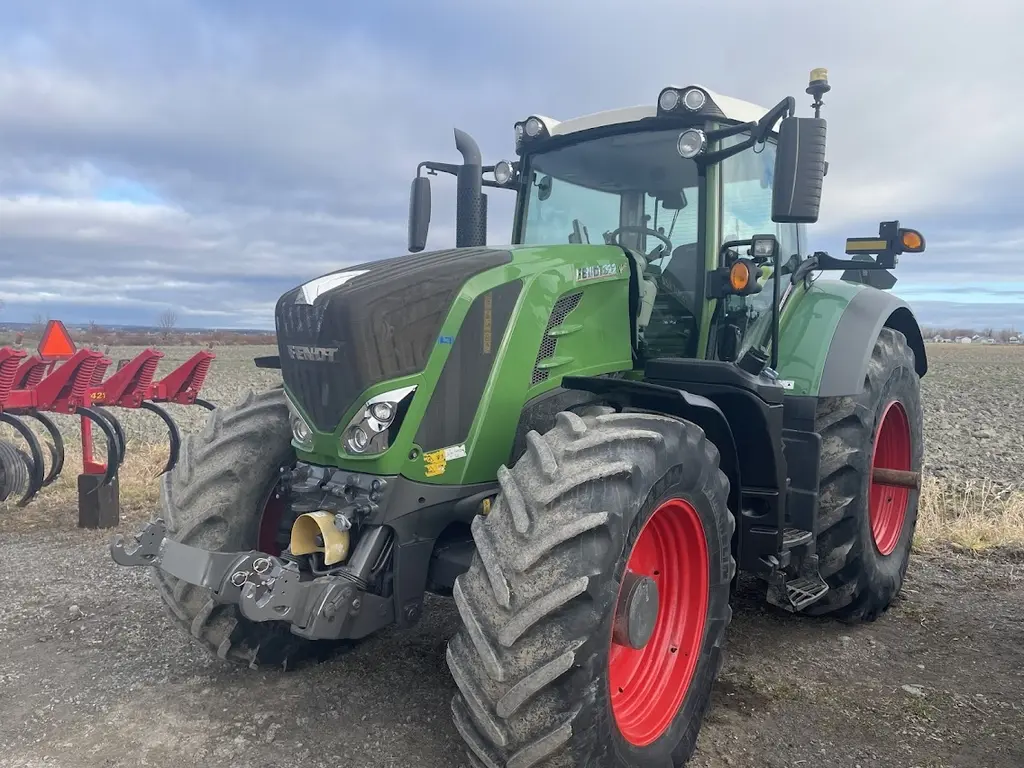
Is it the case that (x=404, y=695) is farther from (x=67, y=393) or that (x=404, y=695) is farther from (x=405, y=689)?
(x=67, y=393)

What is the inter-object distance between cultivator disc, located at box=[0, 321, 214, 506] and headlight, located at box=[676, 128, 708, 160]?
4.61m

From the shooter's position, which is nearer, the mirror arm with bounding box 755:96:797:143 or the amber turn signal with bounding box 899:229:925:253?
the mirror arm with bounding box 755:96:797:143

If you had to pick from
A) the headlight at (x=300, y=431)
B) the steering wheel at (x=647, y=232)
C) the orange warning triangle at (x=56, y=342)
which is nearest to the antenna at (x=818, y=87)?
the steering wheel at (x=647, y=232)

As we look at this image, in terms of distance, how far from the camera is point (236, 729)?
3133 millimetres

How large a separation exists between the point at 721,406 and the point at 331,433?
1702 millimetres

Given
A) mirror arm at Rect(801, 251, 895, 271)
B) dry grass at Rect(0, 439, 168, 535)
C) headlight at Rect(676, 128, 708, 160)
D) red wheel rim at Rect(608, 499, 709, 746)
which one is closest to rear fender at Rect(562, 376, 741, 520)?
red wheel rim at Rect(608, 499, 709, 746)

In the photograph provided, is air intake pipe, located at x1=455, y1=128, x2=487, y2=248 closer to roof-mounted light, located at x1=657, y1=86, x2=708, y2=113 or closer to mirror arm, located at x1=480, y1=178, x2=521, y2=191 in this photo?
mirror arm, located at x1=480, y1=178, x2=521, y2=191

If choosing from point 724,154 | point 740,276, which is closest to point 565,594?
point 740,276

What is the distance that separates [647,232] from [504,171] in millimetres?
940

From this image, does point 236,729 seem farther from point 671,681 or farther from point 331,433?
point 671,681

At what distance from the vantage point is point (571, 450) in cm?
262

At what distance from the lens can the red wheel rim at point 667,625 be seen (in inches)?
118

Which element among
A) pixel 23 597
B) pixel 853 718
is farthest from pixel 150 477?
pixel 853 718

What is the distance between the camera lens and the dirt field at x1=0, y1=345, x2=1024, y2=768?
3043 millimetres
